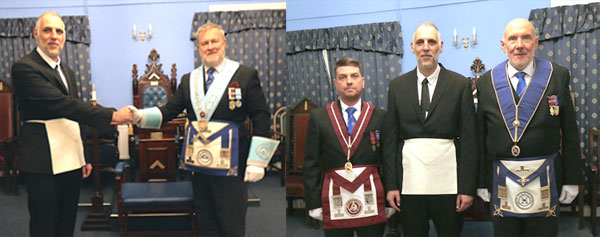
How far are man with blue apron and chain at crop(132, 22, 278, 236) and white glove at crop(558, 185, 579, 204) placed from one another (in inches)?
55.1

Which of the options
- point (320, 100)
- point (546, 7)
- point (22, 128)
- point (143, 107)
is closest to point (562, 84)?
point (546, 7)

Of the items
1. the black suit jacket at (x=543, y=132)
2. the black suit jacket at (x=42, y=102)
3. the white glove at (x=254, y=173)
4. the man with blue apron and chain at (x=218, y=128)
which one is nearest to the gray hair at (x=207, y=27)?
the man with blue apron and chain at (x=218, y=128)

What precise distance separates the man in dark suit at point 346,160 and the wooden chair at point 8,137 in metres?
1.35

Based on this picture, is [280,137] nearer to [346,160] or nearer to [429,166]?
[346,160]

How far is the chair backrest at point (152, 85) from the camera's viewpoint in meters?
1.91

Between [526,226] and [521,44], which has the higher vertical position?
[521,44]

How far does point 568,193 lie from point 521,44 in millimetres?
744

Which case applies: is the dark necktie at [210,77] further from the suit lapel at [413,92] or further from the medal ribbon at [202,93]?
the suit lapel at [413,92]

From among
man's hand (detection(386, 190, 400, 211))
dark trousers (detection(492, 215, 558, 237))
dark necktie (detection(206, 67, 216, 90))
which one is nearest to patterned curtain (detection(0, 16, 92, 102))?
dark necktie (detection(206, 67, 216, 90))

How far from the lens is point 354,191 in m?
2.12

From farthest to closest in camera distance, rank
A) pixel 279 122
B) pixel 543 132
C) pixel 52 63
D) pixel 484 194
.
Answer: pixel 279 122, pixel 484 194, pixel 543 132, pixel 52 63

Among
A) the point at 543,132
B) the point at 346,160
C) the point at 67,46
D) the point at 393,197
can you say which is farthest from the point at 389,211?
the point at 67,46

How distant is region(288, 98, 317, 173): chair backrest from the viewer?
233 cm

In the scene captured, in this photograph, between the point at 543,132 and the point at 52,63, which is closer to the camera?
the point at 52,63
